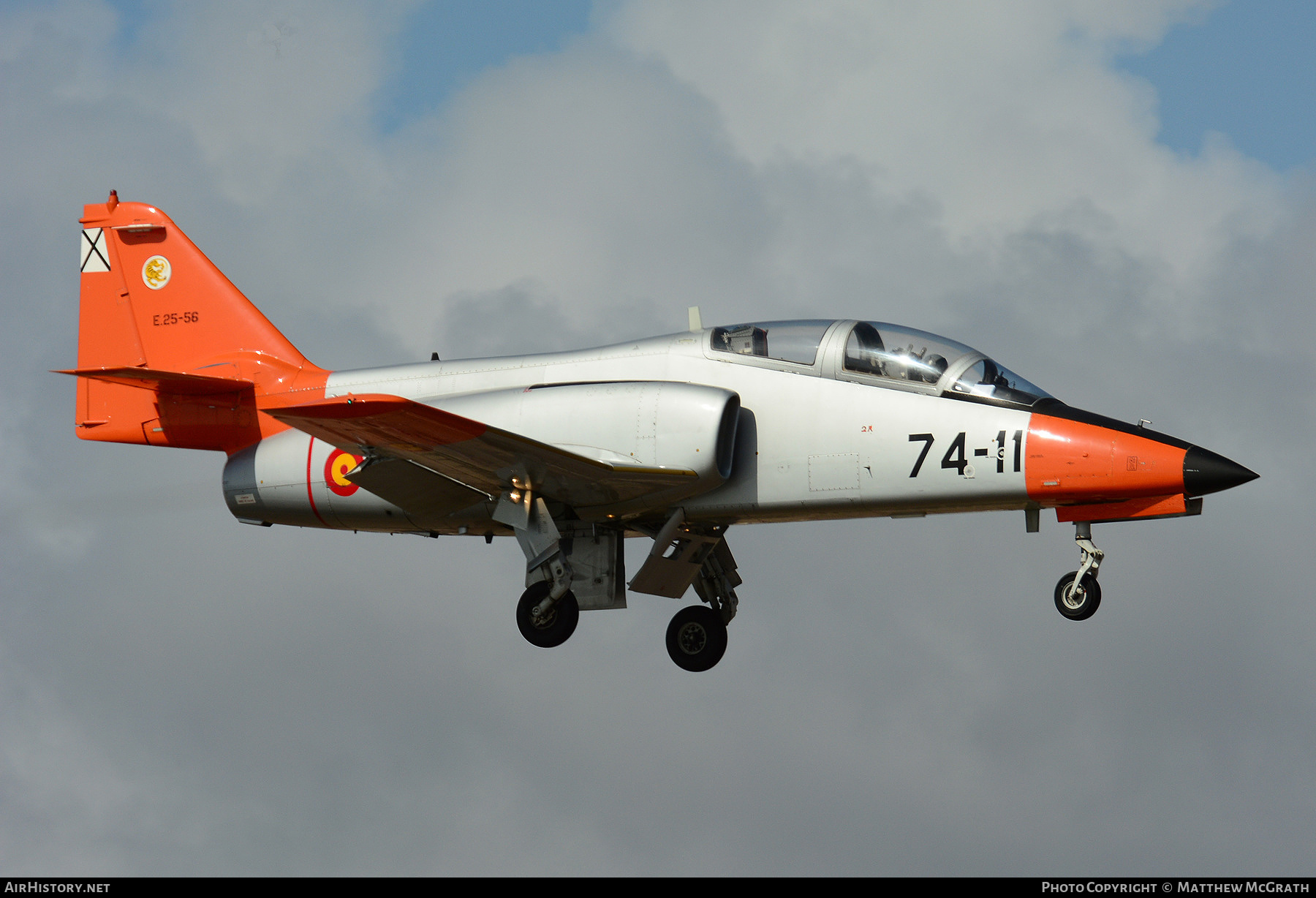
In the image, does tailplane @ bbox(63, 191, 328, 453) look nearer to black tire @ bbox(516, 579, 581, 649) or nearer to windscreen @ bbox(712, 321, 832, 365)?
black tire @ bbox(516, 579, 581, 649)

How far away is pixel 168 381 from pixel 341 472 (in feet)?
7.62

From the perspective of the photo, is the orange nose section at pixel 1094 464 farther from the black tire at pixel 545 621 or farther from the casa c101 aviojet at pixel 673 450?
the black tire at pixel 545 621

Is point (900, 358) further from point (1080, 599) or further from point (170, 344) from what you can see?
point (170, 344)

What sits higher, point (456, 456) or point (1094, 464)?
point (456, 456)

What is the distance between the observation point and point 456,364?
63.3 feet

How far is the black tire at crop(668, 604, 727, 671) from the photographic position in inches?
776

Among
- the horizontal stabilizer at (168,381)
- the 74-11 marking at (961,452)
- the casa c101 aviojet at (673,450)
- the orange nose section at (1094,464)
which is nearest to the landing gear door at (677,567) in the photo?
the casa c101 aviojet at (673,450)

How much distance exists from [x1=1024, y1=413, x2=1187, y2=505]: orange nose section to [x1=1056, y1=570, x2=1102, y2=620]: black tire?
0.87 meters

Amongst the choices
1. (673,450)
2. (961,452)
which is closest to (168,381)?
(673,450)

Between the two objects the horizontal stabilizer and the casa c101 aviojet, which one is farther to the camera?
the horizontal stabilizer

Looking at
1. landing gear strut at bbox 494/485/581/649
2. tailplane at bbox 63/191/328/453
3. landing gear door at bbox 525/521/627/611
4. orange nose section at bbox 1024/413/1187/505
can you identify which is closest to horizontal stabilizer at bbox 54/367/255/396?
tailplane at bbox 63/191/328/453

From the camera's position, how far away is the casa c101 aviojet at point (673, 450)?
1617cm

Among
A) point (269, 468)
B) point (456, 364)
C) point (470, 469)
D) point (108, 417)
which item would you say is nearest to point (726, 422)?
point (470, 469)

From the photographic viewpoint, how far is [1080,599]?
16.2m
